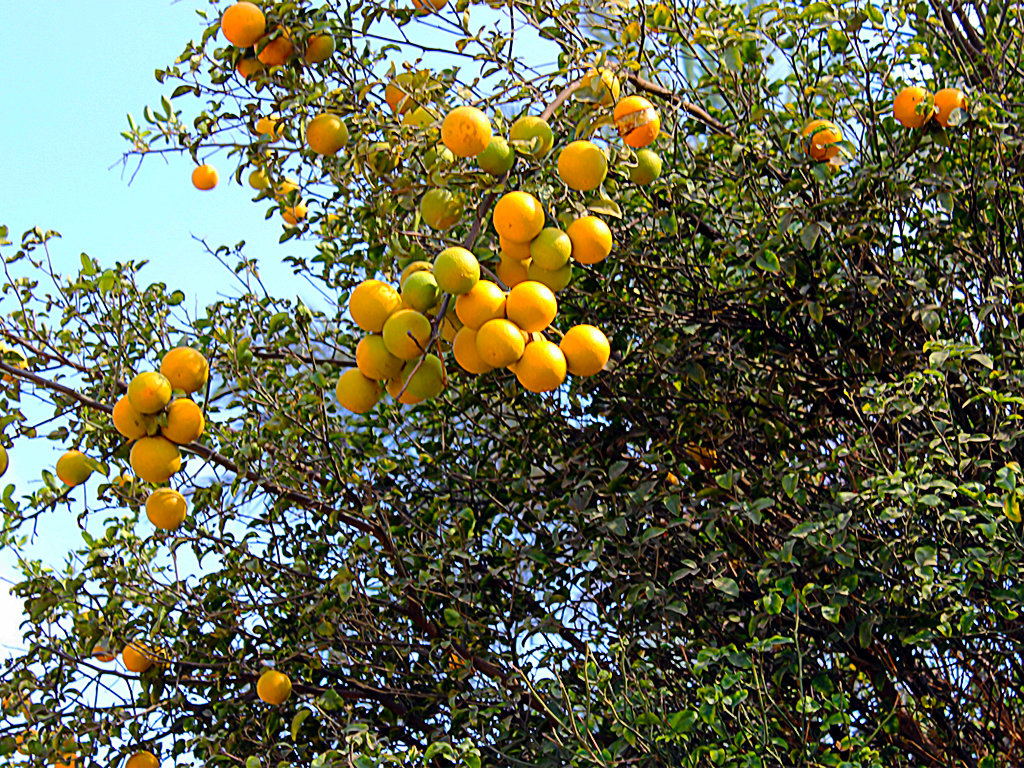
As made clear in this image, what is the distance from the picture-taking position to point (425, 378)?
149 centimetres

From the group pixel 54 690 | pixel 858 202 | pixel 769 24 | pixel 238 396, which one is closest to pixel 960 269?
pixel 858 202

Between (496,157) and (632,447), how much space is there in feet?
3.97

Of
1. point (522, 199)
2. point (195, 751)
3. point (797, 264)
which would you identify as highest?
point (797, 264)

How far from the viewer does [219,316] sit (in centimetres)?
272

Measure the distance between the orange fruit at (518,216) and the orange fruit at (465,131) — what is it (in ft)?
0.35

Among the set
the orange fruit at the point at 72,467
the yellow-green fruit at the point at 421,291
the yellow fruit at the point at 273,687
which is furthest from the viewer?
the yellow fruit at the point at 273,687

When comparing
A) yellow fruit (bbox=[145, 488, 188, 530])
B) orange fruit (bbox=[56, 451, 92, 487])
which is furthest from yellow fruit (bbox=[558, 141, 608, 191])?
orange fruit (bbox=[56, 451, 92, 487])

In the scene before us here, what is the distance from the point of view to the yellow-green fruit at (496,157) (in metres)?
1.46

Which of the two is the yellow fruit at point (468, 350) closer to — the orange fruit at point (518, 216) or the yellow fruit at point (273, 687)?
the orange fruit at point (518, 216)

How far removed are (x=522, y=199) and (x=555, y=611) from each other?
4.19 feet

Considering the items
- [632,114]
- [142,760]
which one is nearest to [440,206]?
[632,114]

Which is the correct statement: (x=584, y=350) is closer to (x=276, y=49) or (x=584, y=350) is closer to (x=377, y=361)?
(x=377, y=361)

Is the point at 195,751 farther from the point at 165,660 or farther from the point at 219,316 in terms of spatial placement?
the point at 219,316

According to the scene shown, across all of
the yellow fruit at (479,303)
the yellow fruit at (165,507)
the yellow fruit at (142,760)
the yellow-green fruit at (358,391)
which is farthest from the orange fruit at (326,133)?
the yellow fruit at (142,760)
